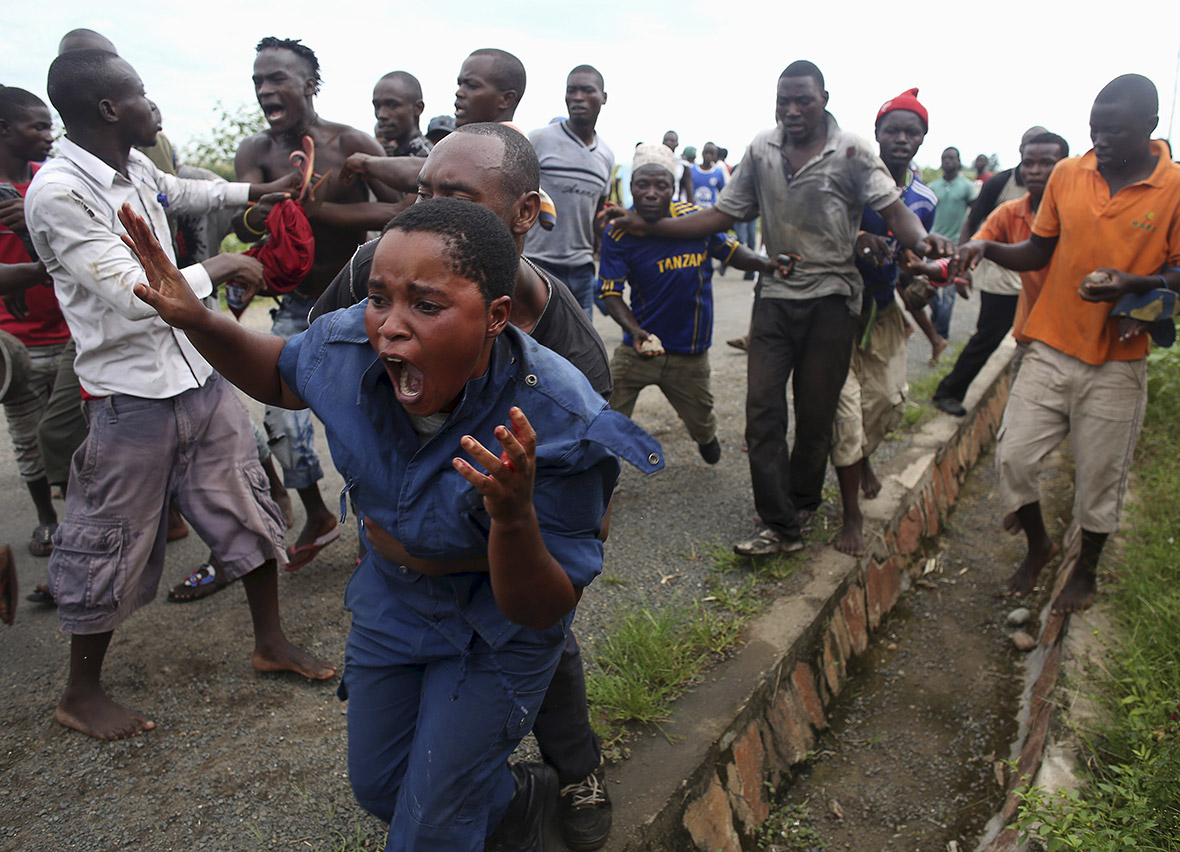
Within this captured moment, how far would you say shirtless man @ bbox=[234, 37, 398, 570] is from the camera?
3953mm

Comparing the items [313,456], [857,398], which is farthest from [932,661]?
[313,456]

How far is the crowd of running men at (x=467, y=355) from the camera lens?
5.91 ft

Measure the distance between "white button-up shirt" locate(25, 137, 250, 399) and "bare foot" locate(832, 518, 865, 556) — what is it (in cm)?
301

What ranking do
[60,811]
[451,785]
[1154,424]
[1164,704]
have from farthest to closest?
1. [1154,424]
2. [1164,704]
3. [60,811]
4. [451,785]

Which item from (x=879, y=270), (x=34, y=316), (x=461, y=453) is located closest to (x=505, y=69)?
(x=879, y=270)

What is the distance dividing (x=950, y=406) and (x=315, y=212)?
16.3 ft

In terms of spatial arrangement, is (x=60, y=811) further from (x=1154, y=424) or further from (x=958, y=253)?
(x=1154, y=424)

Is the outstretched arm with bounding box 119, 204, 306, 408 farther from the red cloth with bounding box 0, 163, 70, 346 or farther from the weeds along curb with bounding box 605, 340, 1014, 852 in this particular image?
the red cloth with bounding box 0, 163, 70, 346

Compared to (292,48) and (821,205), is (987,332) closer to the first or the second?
(821,205)

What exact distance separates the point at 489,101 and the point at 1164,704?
3.45m

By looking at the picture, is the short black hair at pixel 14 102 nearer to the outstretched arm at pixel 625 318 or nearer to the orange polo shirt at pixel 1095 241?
the outstretched arm at pixel 625 318

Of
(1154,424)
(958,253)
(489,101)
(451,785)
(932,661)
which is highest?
(489,101)

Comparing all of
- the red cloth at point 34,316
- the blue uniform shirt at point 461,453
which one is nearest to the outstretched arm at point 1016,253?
the blue uniform shirt at point 461,453

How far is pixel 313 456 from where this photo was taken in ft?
13.1
